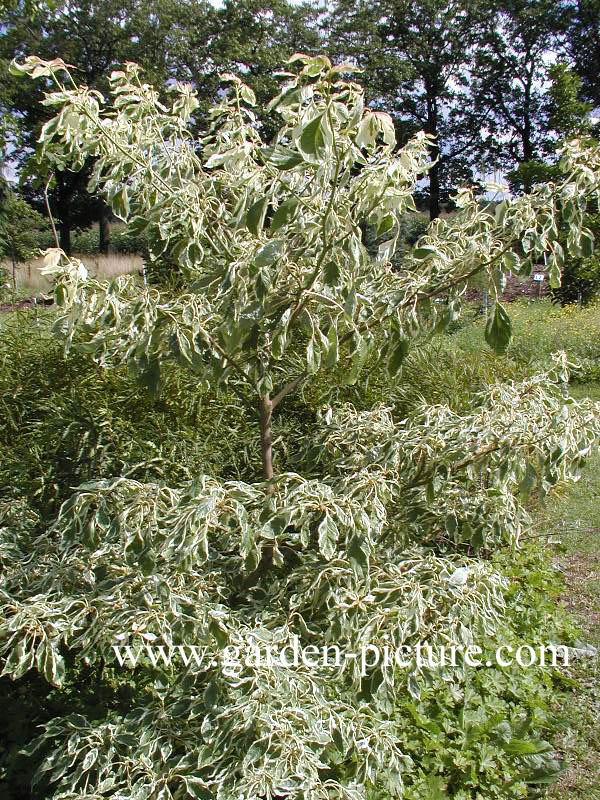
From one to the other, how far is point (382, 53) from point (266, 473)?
3116 centimetres

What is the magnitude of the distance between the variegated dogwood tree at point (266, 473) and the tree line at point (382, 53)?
24.6 m

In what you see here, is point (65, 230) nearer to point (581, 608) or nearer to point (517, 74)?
point (517, 74)

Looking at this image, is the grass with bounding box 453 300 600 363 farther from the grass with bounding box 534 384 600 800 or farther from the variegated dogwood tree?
the variegated dogwood tree

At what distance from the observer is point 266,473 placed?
2336 millimetres

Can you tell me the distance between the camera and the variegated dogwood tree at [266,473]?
5.63 ft

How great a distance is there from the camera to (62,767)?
1.84 meters

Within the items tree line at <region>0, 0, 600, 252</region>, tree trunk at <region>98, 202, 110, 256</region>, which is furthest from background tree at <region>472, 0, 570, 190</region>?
tree trunk at <region>98, 202, 110, 256</region>

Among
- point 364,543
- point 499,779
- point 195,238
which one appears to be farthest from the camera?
point 499,779

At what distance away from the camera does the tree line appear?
26688mm

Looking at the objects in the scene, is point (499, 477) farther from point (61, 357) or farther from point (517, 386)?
point (61, 357)

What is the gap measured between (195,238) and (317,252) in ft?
1.11

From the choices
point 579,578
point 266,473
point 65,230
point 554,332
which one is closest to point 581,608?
point 579,578

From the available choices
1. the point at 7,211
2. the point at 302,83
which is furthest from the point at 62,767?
the point at 7,211

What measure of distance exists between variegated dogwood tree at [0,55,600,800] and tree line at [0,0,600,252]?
24584 mm
